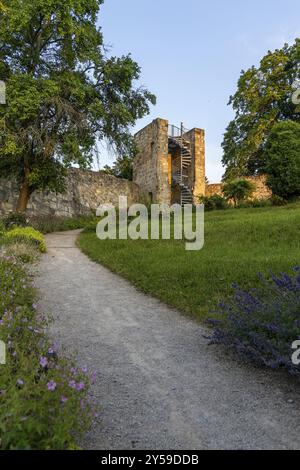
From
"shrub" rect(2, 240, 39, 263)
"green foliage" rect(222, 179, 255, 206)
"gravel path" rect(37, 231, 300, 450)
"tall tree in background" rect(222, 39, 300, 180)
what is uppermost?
"tall tree in background" rect(222, 39, 300, 180)

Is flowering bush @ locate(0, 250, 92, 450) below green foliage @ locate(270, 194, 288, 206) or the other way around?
below

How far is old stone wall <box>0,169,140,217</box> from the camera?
19.6m

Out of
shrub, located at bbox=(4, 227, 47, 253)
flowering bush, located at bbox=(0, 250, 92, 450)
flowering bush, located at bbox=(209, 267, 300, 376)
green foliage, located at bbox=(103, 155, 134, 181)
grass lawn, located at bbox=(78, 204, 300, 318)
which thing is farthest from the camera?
green foliage, located at bbox=(103, 155, 134, 181)

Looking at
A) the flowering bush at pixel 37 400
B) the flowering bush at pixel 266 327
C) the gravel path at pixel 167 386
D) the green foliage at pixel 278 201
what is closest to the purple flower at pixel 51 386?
the flowering bush at pixel 37 400

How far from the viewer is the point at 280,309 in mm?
3850

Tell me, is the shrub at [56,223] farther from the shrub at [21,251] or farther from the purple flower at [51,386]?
the purple flower at [51,386]

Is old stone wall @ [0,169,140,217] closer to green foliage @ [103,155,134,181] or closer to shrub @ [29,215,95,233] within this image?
shrub @ [29,215,95,233]

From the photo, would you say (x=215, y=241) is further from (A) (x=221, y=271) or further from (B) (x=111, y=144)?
(B) (x=111, y=144)

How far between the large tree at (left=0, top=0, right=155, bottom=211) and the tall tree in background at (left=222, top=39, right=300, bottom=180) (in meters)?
12.6

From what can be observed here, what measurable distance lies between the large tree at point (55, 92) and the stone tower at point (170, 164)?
7.91m

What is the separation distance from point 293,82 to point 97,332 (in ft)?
92.6

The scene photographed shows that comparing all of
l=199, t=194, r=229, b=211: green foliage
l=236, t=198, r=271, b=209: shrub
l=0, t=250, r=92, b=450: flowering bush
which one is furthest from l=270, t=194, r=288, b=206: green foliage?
l=0, t=250, r=92, b=450: flowering bush

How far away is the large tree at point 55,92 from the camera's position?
46.9 feet

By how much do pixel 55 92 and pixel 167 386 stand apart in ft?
46.2
